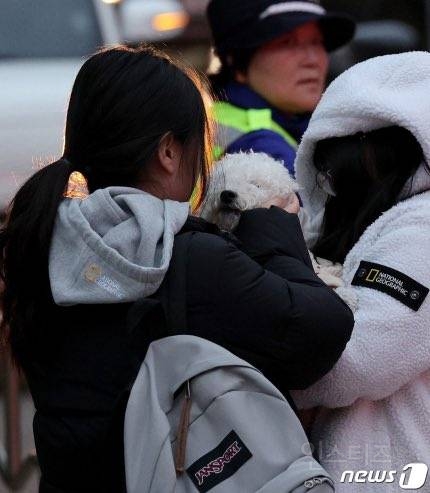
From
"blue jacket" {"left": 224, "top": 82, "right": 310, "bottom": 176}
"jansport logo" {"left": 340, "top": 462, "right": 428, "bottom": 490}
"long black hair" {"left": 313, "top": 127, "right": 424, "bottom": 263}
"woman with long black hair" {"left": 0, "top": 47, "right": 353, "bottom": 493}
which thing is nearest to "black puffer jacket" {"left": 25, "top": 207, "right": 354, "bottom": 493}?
"woman with long black hair" {"left": 0, "top": 47, "right": 353, "bottom": 493}

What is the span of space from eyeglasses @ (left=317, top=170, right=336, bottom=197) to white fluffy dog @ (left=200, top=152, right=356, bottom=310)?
169 millimetres

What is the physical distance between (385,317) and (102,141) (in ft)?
2.12

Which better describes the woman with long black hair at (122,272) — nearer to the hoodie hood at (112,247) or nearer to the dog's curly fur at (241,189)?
the hoodie hood at (112,247)

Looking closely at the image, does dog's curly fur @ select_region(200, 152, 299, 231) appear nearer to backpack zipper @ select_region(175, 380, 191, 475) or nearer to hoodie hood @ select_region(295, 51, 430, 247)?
Result: hoodie hood @ select_region(295, 51, 430, 247)

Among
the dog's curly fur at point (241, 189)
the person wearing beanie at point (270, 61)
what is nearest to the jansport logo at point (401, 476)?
the dog's curly fur at point (241, 189)

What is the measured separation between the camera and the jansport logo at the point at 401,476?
2320 mm

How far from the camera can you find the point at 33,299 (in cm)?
223

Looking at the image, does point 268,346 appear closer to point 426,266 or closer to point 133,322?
point 133,322

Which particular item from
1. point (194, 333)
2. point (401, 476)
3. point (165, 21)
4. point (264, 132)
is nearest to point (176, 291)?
point (194, 333)

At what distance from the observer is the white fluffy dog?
2412 mm

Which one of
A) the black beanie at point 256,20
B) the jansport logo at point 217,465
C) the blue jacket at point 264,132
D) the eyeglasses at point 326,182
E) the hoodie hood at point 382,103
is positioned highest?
the hoodie hood at point 382,103

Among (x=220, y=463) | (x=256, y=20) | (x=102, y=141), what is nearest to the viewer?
(x=220, y=463)

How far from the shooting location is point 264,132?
13.6 ft

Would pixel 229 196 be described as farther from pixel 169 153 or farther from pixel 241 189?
pixel 169 153
